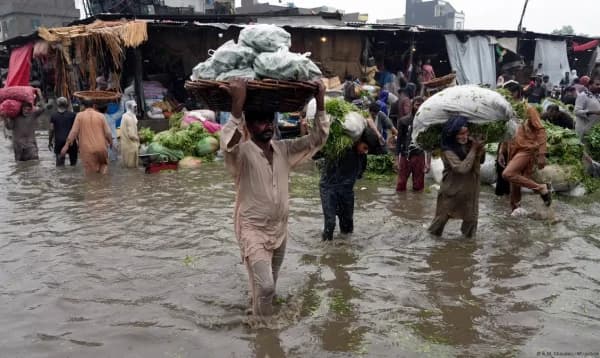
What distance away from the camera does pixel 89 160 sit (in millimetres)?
9398

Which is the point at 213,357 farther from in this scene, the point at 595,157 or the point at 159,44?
the point at 159,44

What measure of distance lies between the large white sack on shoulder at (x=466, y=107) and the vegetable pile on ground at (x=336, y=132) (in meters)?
0.92

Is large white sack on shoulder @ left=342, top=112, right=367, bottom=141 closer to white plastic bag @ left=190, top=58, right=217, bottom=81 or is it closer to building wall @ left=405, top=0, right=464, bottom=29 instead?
white plastic bag @ left=190, top=58, right=217, bottom=81

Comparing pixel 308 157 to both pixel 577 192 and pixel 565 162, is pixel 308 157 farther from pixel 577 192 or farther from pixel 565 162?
pixel 577 192

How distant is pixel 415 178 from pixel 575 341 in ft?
16.0

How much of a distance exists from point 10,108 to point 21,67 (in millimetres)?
6438

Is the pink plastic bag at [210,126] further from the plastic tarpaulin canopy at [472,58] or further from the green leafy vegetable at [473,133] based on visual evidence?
the plastic tarpaulin canopy at [472,58]

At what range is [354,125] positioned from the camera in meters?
5.37

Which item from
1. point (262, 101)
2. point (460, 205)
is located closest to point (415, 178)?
point (460, 205)

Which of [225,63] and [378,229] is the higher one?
[225,63]

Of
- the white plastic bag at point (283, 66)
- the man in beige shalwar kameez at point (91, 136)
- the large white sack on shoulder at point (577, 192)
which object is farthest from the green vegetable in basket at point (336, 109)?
the man in beige shalwar kameez at point (91, 136)

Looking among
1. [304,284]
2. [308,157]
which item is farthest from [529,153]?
[308,157]

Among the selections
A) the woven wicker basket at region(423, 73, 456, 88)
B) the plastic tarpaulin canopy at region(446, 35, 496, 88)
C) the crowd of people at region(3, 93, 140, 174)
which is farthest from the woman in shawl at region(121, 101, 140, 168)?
the plastic tarpaulin canopy at region(446, 35, 496, 88)

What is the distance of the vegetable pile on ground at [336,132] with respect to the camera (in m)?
5.35
